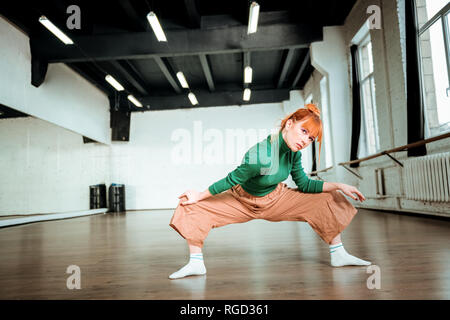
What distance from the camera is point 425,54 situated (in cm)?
384

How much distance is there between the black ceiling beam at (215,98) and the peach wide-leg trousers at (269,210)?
8.41 m

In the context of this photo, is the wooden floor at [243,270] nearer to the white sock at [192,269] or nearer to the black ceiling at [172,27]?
the white sock at [192,269]

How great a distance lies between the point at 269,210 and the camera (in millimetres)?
1583

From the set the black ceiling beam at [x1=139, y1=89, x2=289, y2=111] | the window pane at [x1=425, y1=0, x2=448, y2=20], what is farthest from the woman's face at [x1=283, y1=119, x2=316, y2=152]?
the black ceiling beam at [x1=139, y1=89, x2=289, y2=111]

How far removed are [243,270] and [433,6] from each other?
13.7 ft

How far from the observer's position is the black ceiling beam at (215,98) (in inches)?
381

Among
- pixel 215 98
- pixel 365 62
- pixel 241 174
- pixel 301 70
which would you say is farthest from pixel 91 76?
pixel 241 174

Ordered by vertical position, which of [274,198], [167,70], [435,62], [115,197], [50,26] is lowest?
[115,197]

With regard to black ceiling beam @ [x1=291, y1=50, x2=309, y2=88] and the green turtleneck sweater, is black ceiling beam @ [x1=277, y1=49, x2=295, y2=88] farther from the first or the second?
the green turtleneck sweater

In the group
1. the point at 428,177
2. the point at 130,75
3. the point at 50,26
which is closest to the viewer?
the point at 428,177

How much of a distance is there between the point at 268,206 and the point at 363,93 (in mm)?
5269

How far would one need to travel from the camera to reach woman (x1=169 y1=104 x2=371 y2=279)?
1412 mm

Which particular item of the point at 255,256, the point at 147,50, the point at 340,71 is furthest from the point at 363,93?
the point at 255,256

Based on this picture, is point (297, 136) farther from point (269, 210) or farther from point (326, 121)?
point (326, 121)
